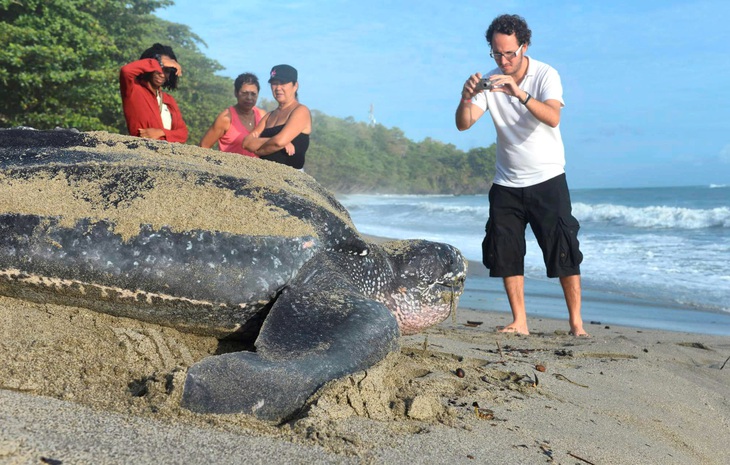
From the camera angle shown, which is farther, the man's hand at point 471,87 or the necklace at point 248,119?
the necklace at point 248,119

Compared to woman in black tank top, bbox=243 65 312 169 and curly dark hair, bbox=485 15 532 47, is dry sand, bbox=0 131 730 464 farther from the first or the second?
curly dark hair, bbox=485 15 532 47

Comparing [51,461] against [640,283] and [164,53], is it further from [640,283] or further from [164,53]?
[640,283]

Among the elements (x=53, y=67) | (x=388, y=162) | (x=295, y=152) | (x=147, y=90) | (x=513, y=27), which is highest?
(x=388, y=162)

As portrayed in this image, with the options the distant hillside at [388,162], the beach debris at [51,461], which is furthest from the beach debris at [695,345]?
the distant hillside at [388,162]

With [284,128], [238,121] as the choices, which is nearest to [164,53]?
[238,121]

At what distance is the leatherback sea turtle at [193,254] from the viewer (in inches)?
76.1

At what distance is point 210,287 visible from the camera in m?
2.05

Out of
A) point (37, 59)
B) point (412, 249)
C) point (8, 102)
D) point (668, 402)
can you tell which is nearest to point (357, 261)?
point (412, 249)

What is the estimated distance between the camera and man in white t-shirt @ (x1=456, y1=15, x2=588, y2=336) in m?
3.32

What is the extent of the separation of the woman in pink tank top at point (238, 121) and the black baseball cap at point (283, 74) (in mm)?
259

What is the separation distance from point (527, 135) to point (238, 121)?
5.96ft

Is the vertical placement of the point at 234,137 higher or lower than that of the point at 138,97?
lower

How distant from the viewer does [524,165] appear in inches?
135

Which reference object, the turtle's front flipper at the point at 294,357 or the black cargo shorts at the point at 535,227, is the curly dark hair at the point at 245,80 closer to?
the black cargo shorts at the point at 535,227
